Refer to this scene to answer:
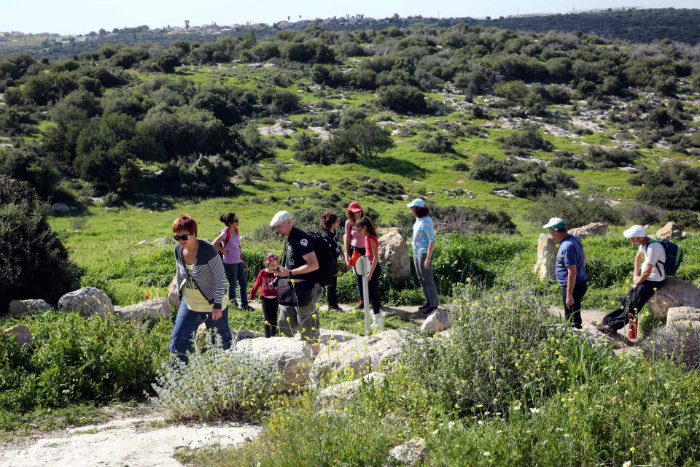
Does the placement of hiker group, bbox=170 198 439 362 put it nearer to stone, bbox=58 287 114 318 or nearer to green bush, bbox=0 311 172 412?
green bush, bbox=0 311 172 412

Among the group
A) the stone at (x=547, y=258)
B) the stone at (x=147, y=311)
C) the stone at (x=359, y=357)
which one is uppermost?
the stone at (x=359, y=357)

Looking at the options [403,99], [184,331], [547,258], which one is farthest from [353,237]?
[403,99]

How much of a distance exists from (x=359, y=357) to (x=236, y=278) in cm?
444

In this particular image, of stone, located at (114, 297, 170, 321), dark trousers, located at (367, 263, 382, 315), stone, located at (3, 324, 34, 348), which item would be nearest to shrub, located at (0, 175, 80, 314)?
stone, located at (114, 297, 170, 321)

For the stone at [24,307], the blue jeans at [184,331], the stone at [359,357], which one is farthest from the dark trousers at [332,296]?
the stone at [24,307]

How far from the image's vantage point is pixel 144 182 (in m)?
32.9

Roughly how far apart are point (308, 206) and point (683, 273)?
21.3m

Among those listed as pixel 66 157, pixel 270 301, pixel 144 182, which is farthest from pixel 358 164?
pixel 270 301

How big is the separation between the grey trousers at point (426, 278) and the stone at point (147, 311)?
12.0 ft

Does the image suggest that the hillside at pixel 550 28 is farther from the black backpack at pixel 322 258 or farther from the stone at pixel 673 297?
the black backpack at pixel 322 258

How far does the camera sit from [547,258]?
9781mm

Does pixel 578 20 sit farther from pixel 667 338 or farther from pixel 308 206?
pixel 667 338

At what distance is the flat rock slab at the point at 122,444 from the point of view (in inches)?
→ 148

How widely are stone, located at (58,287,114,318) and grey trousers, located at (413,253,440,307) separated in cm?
435
